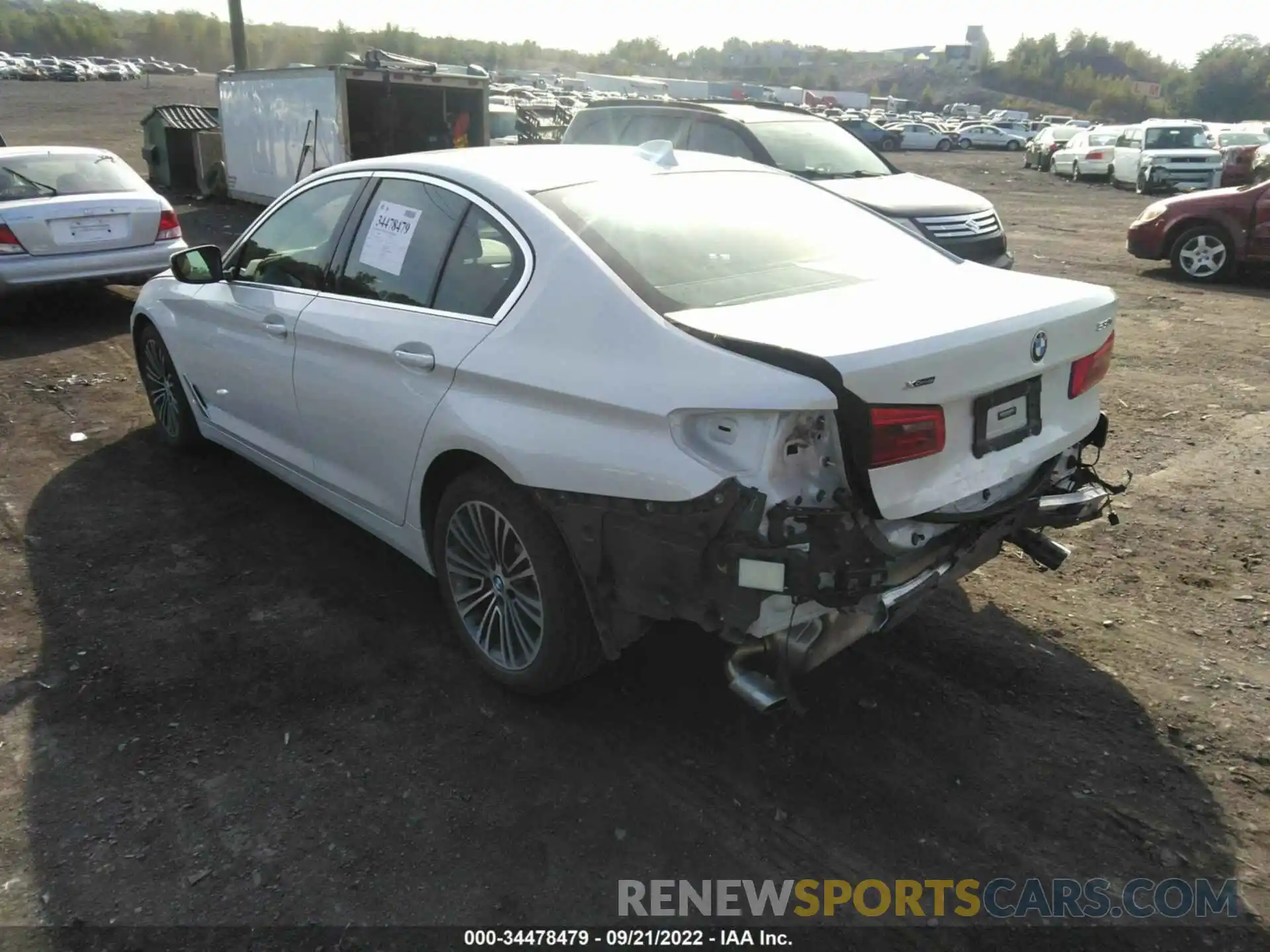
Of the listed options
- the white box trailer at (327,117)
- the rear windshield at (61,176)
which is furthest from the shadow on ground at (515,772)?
the white box trailer at (327,117)

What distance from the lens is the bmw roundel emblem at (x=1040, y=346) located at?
295 centimetres

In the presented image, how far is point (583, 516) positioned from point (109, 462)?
160 inches

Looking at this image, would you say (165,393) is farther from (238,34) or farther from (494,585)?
(238,34)

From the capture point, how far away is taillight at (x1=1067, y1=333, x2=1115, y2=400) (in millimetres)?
3227

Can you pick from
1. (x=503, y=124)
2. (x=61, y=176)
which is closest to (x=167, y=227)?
(x=61, y=176)

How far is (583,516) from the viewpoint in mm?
2848

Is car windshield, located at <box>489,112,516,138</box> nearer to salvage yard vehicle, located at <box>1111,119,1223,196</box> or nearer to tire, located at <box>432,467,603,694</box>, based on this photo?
salvage yard vehicle, located at <box>1111,119,1223,196</box>

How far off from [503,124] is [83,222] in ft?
52.1

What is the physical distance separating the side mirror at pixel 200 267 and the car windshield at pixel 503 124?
1919 cm

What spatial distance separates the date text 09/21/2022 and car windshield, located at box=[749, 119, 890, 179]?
7820 millimetres

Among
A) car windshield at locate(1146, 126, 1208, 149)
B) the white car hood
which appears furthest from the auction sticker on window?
car windshield at locate(1146, 126, 1208, 149)

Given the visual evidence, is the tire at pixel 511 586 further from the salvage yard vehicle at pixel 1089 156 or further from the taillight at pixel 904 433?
the salvage yard vehicle at pixel 1089 156

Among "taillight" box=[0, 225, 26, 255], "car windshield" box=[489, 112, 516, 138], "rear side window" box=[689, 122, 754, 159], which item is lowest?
"taillight" box=[0, 225, 26, 255]

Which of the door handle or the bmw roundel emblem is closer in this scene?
the bmw roundel emblem
